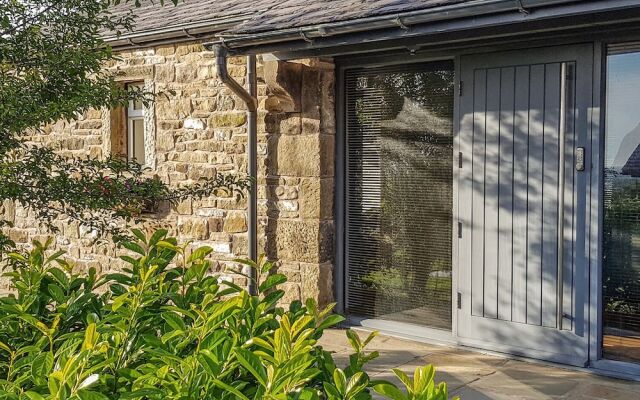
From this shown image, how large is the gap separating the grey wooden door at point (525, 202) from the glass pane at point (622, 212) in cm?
16

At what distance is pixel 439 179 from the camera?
6.61 m

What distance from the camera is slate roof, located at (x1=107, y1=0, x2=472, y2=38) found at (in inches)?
225

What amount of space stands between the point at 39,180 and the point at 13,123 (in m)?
0.38

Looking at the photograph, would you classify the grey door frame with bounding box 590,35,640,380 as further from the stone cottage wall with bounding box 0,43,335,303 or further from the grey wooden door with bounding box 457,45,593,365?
the stone cottage wall with bounding box 0,43,335,303

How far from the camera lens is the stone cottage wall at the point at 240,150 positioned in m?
7.14

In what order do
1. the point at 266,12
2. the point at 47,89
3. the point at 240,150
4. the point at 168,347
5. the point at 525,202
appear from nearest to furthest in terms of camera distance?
the point at 168,347 → the point at 47,89 → the point at 525,202 → the point at 266,12 → the point at 240,150

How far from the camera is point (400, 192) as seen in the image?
22.6ft

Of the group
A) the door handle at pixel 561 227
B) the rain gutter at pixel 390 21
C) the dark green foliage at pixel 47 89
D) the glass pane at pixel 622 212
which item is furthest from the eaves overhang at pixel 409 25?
the dark green foliage at pixel 47 89

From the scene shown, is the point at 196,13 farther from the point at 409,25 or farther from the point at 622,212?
the point at 622,212

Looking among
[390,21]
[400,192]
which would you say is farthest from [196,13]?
[390,21]

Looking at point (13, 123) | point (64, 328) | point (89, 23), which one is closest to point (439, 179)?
point (89, 23)

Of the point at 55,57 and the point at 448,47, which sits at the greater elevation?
the point at 448,47

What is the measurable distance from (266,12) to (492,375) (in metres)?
3.94

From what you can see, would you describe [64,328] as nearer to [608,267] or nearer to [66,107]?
[66,107]
